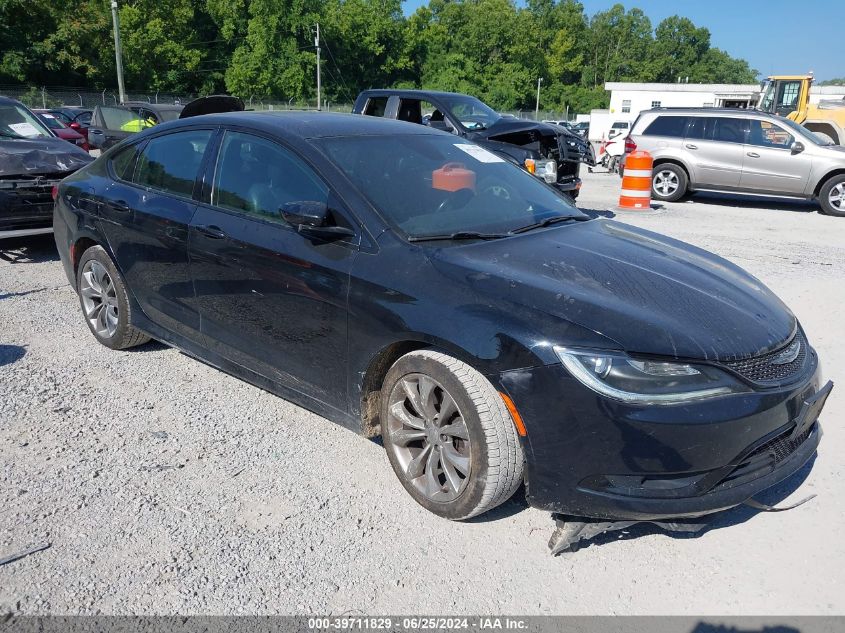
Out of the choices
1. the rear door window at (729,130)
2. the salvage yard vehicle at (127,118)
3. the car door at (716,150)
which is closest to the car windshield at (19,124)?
the salvage yard vehicle at (127,118)

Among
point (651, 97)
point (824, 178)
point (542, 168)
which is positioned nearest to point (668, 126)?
point (824, 178)

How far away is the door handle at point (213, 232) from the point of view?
147 inches

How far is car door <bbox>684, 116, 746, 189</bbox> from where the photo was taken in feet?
41.7

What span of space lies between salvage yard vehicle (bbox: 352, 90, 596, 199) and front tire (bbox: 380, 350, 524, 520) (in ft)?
24.4

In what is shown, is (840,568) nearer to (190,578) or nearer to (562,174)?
(190,578)

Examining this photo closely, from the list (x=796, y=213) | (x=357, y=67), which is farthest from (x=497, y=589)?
(x=357, y=67)

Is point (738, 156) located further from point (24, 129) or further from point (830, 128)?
point (24, 129)

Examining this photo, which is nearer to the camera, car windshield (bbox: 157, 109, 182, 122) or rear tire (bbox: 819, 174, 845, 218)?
rear tire (bbox: 819, 174, 845, 218)

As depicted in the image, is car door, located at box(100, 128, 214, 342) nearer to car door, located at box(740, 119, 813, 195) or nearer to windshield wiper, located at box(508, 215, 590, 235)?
windshield wiper, located at box(508, 215, 590, 235)

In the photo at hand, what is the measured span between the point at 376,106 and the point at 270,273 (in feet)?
28.8

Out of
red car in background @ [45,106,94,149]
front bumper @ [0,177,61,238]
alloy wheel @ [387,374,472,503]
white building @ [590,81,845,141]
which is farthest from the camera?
white building @ [590,81,845,141]

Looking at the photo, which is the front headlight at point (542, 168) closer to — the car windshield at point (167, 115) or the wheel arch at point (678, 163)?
the wheel arch at point (678, 163)

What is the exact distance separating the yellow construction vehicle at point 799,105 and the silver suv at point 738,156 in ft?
21.3

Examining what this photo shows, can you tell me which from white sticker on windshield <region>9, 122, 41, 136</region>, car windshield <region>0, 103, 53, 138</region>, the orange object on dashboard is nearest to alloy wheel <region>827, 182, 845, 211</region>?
the orange object on dashboard
